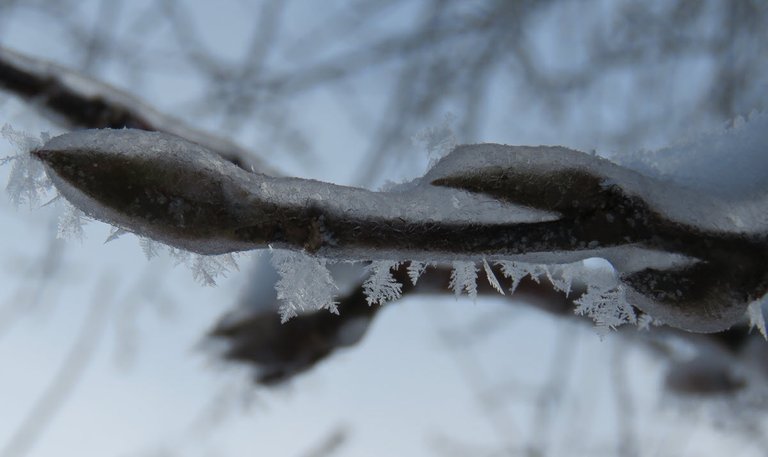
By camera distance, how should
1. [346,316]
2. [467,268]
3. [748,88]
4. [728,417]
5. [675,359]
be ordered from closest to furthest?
[467,268] → [346,316] → [675,359] → [728,417] → [748,88]

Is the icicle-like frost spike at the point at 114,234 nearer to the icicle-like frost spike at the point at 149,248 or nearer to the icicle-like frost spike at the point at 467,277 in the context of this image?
the icicle-like frost spike at the point at 149,248

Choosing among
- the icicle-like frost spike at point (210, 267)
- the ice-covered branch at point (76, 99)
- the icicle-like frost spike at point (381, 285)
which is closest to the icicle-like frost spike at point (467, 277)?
the icicle-like frost spike at point (381, 285)

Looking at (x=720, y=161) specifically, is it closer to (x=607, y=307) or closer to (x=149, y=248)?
(x=607, y=307)

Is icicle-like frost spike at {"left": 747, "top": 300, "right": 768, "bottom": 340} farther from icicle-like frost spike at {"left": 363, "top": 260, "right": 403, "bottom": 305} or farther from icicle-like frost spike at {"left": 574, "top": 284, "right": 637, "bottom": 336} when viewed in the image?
icicle-like frost spike at {"left": 363, "top": 260, "right": 403, "bottom": 305}

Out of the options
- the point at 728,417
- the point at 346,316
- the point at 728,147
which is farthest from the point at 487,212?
the point at 728,417

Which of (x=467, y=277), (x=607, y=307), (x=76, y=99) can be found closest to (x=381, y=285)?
(x=467, y=277)

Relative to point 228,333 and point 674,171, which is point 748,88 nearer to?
point 228,333
